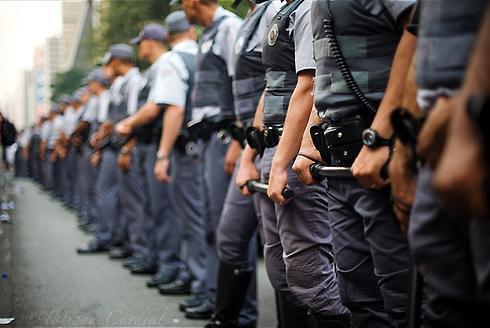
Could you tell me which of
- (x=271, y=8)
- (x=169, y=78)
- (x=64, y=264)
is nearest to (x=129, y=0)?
(x=64, y=264)

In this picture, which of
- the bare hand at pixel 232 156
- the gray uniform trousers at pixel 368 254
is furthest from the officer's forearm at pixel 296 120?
the bare hand at pixel 232 156

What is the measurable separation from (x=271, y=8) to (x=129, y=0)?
14.2 meters

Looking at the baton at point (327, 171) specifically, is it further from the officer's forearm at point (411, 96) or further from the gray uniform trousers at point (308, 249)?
the officer's forearm at point (411, 96)

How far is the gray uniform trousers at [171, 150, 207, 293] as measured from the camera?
6367 millimetres

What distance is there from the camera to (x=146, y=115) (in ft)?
23.8

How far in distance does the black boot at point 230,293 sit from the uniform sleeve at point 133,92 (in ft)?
11.2

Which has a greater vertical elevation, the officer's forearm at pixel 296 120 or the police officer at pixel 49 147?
the officer's forearm at pixel 296 120

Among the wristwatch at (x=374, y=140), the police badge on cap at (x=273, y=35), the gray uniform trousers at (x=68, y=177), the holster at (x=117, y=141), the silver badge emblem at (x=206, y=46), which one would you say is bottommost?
the gray uniform trousers at (x=68, y=177)

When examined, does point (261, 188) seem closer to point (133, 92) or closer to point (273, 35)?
point (273, 35)

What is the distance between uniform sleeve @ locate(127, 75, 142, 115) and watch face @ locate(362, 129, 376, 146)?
5533mm

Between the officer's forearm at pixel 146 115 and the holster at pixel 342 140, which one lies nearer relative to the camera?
the holster at pixel 342 140

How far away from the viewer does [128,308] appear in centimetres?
595

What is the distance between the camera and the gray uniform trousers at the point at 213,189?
562cm

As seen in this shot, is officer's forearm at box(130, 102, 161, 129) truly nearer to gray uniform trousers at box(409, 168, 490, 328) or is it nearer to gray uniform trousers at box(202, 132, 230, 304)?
gray uniform trousers at box(202, 132, 230, 304)
